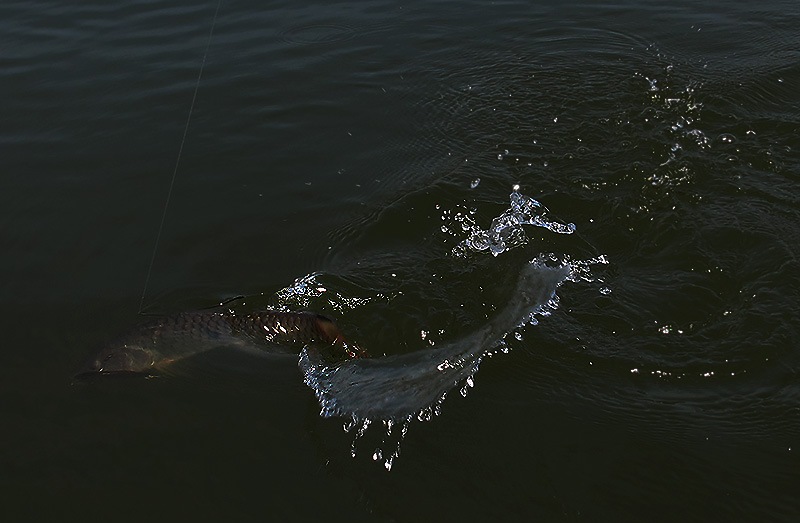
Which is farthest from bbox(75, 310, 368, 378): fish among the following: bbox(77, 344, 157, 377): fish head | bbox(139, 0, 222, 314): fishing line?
bbox(139, 0, 222, 314): fishing line

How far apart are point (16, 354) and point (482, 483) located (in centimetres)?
306

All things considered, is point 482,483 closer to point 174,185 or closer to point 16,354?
point 16,354

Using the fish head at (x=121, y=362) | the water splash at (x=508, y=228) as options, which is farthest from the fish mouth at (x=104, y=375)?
the water splash at (x=508, y=228)

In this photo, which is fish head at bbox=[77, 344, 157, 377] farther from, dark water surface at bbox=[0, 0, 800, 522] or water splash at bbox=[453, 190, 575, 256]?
water splash at bbox=[453, 190, 575, 256]

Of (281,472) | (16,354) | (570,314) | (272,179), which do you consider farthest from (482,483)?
(272,179)

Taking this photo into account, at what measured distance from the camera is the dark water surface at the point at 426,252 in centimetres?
425

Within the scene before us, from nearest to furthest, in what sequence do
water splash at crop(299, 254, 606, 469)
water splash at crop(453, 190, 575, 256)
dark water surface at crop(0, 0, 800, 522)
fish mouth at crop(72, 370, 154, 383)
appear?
dark water surface at crop(0, 0, 800, 522), water splash at crop(299, 254, 606, 469), fish mouth at crop(72, 370, 154, 383), water splash at crop(453, 190, 575, 256)

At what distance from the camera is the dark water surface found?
4.25 meters

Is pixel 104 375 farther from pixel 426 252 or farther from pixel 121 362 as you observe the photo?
pixel 426 252

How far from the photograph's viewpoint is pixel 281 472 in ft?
14.2

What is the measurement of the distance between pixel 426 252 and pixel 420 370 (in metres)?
1.13

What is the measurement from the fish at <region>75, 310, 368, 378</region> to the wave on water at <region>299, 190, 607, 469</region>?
11 centimetres

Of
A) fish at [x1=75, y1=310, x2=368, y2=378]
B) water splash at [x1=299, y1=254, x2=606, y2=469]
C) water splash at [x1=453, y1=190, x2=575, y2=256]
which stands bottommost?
water splash at [x1=299, y1=254, x2=606, y2=469]

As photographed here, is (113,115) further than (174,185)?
Yes
